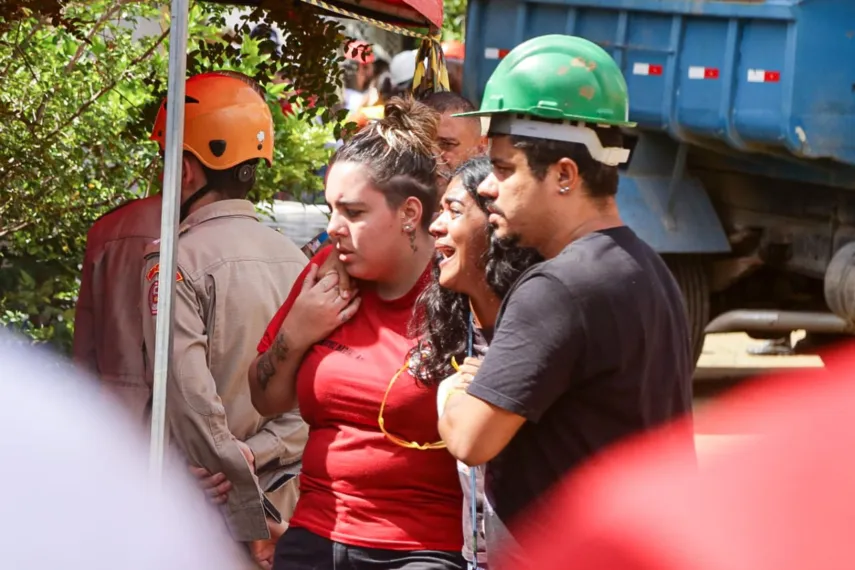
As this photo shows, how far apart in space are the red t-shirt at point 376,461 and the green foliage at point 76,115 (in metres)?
2.09

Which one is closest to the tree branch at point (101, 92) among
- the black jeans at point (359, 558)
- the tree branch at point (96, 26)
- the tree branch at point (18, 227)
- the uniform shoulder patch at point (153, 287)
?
the tree branch at point (96, 26)

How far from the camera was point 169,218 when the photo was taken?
10.3ft

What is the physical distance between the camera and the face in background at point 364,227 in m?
3.26

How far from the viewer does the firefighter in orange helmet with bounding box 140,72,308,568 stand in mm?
3629

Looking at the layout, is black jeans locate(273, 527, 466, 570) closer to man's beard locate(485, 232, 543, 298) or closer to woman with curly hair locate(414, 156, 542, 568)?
woman with curly hair locate(414, 156, 542, 568)

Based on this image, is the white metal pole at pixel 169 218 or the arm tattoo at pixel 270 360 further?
the arm tattoo at pixel 270 360

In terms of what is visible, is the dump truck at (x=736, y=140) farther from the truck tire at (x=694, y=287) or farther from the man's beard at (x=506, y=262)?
the man's beard at (x=506, y=262)

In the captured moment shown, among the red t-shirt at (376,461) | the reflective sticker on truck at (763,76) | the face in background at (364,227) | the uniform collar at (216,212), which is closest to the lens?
the red t-shirt at (376,461)

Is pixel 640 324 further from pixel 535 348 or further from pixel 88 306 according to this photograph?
pixel 88 306

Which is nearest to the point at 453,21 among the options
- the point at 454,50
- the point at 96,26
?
the point at 454,50

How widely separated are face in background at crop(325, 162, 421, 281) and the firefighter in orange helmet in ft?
1.83

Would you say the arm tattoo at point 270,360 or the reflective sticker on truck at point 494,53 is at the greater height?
the reflective sticker on truck at point 494,53

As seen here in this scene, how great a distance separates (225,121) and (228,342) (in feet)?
2.13

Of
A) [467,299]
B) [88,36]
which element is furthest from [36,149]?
[467,299]
